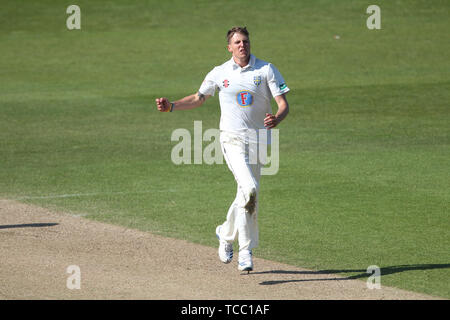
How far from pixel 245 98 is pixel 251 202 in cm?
119

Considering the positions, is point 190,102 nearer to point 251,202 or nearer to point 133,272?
point 251,202

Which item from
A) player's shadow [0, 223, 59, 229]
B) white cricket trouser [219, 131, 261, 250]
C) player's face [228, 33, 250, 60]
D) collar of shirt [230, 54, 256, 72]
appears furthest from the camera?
player's shadow [0, 223, 59, 229]

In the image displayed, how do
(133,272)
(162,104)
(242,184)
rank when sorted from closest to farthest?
(242,184), (133,272), (162,104)

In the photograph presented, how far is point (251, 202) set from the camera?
360 inches

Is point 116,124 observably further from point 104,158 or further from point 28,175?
point 28,175

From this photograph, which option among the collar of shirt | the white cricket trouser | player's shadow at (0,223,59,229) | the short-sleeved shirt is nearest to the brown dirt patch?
player's shadow at (0,223,59,229)

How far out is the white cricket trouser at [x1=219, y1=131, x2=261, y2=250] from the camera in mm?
9163

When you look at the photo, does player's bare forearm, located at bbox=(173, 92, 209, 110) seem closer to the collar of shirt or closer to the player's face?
the collar of shirt

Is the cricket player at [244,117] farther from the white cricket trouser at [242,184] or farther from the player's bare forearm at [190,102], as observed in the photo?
the player's bare forearm at [190,102]

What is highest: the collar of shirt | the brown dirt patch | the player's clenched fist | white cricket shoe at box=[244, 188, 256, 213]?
the collar of shirt

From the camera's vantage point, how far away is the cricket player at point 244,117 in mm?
9219

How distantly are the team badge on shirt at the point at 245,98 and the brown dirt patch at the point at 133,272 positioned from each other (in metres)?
1.91

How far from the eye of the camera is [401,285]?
8.72 m

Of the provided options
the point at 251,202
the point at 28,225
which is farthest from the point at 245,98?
the point at 28,225
